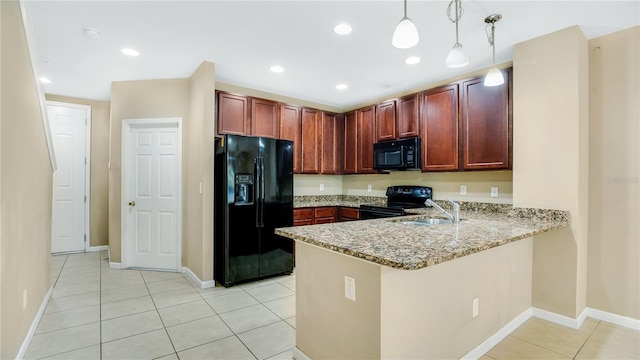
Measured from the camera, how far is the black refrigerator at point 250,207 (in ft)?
11.6

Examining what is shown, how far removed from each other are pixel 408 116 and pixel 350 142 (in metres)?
1.14

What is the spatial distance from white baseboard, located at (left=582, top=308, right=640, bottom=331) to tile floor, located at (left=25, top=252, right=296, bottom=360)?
2.67 metres

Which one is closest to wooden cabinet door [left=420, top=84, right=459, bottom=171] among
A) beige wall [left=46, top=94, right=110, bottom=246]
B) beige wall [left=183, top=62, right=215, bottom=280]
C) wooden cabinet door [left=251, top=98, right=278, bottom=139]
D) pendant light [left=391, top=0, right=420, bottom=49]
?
wooden cabinet door [left=251, top=98, right=278, bottom=139]

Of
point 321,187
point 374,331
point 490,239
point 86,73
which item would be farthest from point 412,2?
point 86,73

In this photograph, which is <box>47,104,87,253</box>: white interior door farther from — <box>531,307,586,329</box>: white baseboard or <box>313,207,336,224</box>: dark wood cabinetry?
<box>531,307,586,329</box>: white baseboard

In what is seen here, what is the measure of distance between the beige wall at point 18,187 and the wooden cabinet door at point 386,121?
3.75 m

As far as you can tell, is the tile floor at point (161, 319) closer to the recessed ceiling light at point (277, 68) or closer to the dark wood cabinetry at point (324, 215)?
the dark wood cabinetry at point (324, 215)

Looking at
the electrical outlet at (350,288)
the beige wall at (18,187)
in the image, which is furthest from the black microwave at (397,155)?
the beige wall at (18,187)

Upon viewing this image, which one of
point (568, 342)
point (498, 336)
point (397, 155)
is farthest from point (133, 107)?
point (568, 342)

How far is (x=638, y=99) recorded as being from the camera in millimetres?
2551

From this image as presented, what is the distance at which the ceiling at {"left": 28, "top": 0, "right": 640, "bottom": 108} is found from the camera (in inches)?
92.9

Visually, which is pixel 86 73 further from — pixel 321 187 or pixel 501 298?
pixel 501 298

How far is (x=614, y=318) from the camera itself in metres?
2.69

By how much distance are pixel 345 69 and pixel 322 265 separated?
8.28 feet
